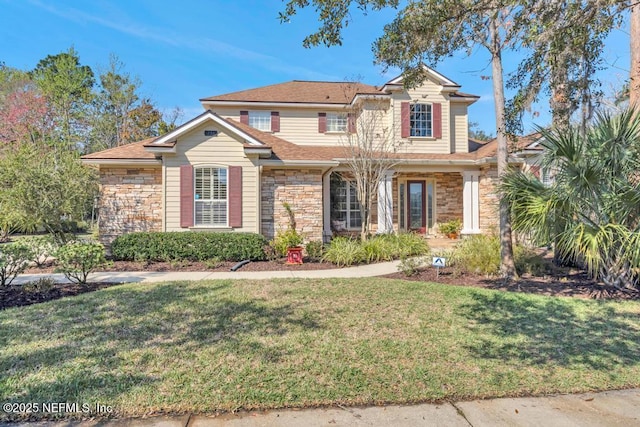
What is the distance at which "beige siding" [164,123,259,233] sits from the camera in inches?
461

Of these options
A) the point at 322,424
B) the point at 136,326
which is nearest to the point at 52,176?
the point at 136,326

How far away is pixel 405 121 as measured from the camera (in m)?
15.8

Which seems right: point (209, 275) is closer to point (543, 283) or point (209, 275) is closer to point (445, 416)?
point (445, 416)

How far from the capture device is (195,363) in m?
3.77

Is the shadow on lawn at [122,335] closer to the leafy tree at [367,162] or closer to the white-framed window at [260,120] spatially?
the leafy tree at [367,162]

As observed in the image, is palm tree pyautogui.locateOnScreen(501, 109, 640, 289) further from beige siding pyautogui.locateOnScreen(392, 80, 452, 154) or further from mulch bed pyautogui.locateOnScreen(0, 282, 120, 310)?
mulch bed pyautogui.locateOnScreen(0, 282, 120, 310)

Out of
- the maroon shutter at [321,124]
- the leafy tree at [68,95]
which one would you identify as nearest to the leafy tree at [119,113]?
the leafy tree at [68,95]

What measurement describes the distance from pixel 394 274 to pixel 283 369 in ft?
18.8

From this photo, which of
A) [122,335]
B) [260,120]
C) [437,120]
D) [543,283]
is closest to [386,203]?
[437,120]

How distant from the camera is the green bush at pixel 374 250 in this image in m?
10.5

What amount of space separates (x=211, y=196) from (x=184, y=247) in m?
2.05

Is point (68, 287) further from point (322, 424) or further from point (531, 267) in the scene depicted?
point (531, 267)

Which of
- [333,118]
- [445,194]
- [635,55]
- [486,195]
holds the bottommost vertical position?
[486,195]

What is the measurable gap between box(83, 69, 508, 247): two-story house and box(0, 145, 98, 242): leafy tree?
111 centimetres
